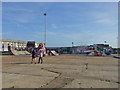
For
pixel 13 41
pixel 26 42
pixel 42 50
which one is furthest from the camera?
pixel 26 42

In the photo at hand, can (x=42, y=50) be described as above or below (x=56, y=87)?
above

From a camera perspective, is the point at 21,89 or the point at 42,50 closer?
the point at 21,89

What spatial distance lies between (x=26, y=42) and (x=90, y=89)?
82.1 meters

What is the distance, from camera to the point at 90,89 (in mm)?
5250

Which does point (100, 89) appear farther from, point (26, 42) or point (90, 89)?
point (26, 42)

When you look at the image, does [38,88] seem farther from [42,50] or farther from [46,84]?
[42,50]

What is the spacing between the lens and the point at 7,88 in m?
5.25

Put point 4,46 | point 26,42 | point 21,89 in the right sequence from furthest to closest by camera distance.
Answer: point 26,42 < point 4,46 < point 21,89

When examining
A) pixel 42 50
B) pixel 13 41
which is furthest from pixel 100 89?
pixel 13 41

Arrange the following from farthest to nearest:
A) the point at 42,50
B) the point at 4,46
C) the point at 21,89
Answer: the point at 4,46 < the point at 42,50 < the point at 21,89

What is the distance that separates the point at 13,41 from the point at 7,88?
227ft

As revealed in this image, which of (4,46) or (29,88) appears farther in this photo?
(4,46)

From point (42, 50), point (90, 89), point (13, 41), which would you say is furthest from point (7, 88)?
point (13, 41)

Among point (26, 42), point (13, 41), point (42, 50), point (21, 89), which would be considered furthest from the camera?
point (26, 42)
